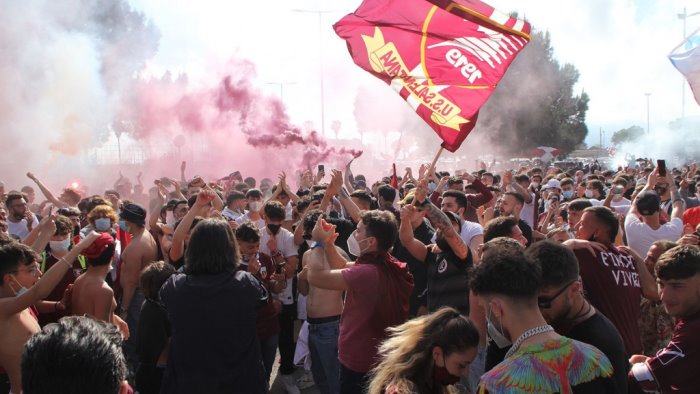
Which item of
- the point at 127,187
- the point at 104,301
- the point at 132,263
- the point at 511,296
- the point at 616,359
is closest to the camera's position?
the point at 511,296

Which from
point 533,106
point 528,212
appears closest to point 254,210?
point 528,212

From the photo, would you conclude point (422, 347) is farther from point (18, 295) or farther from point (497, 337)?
point (18, 295)

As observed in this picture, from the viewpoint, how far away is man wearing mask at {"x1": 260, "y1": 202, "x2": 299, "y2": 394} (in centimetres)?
613

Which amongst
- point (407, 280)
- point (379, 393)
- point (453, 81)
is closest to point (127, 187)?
point (453, 81)

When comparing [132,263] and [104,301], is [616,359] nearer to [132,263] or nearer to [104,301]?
[104,301]

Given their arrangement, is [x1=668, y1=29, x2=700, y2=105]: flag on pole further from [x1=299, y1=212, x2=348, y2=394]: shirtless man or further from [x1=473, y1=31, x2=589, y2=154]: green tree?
[x1=473, y1=31, x2=589, y2=154]: green tree

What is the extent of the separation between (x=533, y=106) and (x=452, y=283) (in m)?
44.0

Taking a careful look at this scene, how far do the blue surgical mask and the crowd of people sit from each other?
40 millimetres

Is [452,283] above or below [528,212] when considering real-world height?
below

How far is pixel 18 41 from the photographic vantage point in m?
23.7

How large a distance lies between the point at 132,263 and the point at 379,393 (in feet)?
11.9

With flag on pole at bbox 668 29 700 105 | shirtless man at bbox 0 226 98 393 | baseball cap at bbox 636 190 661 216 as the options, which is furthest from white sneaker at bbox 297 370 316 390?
flag on pole at bbox 668 29 700 105

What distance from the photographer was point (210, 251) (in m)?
3.61

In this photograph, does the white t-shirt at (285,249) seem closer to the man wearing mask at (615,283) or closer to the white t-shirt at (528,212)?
the man wearing mask at (615,283)
